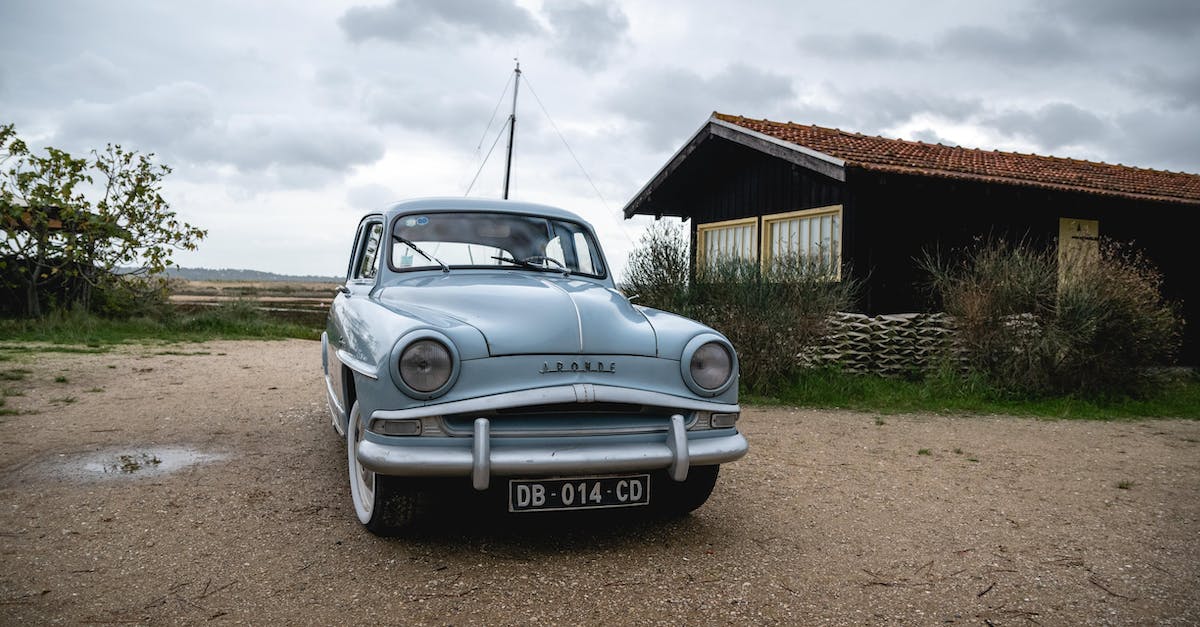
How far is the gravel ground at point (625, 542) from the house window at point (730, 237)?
280 inches

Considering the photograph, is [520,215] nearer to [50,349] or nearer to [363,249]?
[363,249]

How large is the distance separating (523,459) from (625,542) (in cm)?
81

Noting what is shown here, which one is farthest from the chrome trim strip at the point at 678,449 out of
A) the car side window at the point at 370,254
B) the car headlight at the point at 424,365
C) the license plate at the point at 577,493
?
the car side window at the point at 370,254

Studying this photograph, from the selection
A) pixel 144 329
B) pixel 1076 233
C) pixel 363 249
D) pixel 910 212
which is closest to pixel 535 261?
pixel 363 249

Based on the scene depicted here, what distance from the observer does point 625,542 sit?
363 centimetres

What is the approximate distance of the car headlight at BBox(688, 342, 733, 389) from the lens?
3.52 metres

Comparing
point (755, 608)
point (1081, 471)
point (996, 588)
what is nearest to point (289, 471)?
point (755, 608)

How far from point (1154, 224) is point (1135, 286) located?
20.0ft

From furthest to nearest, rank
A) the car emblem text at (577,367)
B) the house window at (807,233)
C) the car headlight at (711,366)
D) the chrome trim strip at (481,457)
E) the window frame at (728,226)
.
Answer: the window frame at (728,226) < the house window at (807,233) < the car headlight at (711,366) < the car emblem text at (577,367) < the chrome trim strip at (481,457)

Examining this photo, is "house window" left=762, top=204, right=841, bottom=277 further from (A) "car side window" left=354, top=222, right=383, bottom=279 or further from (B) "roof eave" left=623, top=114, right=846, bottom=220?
(A) "car side window" left=354, top=222, right=383, bottom=279

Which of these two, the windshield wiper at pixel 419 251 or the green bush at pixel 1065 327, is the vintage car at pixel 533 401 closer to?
the windshield wiper at pixel 419 251

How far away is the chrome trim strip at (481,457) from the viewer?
120 inches

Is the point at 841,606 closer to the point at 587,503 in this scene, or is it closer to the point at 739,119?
the point at 587,503

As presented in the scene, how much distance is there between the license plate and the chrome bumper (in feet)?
0.38
